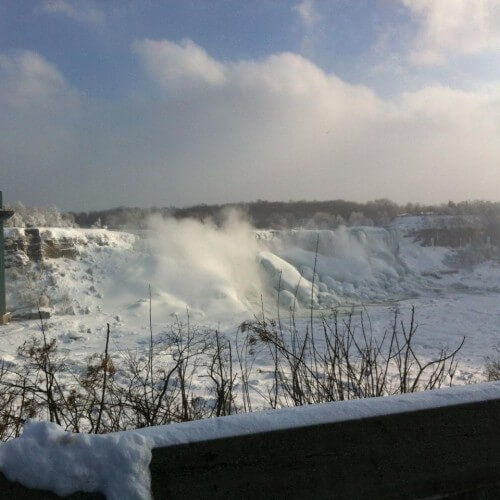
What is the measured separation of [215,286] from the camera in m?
20.3

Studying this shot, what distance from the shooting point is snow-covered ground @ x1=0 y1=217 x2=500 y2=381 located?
14312 mm

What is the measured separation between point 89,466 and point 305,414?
28.4 inches

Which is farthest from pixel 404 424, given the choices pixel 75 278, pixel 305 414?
pixel 75 278

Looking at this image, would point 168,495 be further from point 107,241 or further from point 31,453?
point 107,241

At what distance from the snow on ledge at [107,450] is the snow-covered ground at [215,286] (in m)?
7.21

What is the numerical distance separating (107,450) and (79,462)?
0.08 meters

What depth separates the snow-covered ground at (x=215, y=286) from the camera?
47.0ft

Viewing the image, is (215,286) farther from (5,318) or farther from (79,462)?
(79,462)

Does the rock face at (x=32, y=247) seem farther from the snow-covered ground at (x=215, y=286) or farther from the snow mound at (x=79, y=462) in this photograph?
the snow mound at (x=79, y=462)

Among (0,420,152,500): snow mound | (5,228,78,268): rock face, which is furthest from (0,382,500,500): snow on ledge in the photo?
(5,228,78,268): rock face

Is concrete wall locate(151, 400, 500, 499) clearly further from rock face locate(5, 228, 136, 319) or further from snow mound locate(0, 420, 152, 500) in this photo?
rock face locate(5, 228, 136, 319)

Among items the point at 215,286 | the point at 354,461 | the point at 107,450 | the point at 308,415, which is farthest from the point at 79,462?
the point at 215,286

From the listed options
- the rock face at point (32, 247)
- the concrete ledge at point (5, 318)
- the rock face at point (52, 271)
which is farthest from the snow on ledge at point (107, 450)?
the rock face at point (32, 247)

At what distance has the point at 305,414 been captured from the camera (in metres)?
1.76
